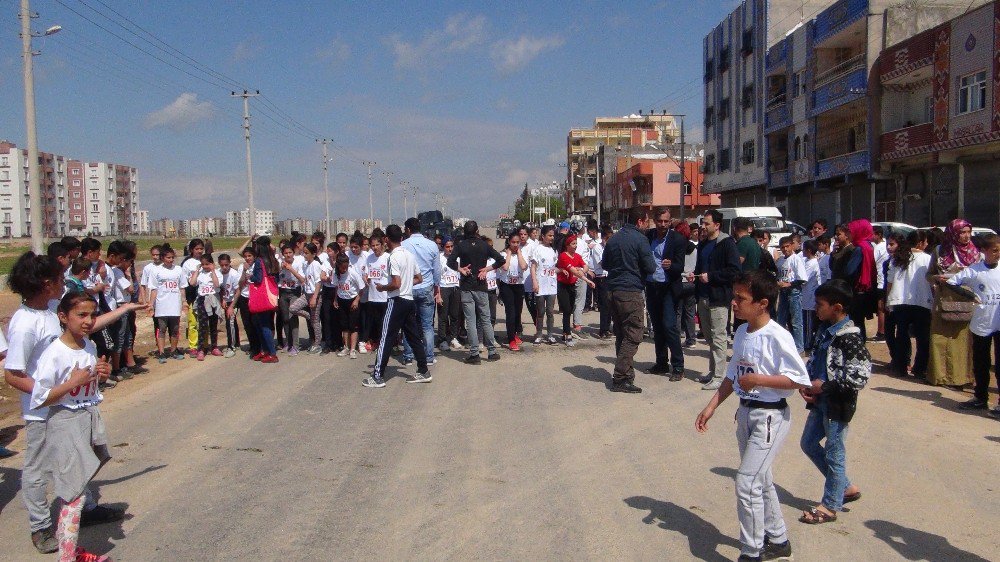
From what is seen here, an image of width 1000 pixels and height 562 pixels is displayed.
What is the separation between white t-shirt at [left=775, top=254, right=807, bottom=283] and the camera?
11102 mm

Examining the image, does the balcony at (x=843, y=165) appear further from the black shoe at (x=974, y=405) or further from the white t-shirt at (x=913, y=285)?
the black shoe at (x=974, y=405)

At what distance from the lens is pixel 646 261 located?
8891 mm

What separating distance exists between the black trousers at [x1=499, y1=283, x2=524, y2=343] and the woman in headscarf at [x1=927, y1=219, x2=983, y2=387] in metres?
5.77

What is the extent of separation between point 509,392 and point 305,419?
245cm

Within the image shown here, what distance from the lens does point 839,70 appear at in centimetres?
3644

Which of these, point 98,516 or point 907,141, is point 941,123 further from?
point 98,516

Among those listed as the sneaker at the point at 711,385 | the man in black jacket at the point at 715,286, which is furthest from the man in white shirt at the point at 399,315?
the man in black jacket at the point at 715,286

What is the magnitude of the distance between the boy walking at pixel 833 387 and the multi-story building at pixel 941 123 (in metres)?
24.1

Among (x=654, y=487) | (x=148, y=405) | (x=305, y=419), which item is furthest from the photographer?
(x=148, y=405)

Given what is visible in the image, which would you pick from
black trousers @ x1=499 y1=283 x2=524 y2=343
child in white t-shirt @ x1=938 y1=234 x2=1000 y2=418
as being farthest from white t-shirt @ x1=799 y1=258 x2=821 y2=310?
black trousers @ x1=499 y1=283 x2=524 y2=343

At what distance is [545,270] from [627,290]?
3482 millimetres

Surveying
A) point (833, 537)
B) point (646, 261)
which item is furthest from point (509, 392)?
point (833, 537)

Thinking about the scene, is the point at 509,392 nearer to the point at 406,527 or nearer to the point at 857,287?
the point at 406,527

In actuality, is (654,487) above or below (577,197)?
below
